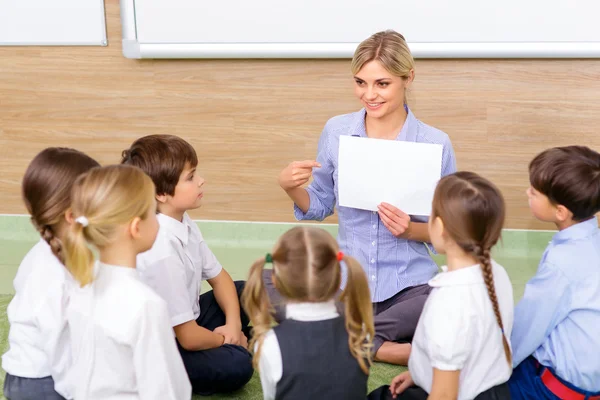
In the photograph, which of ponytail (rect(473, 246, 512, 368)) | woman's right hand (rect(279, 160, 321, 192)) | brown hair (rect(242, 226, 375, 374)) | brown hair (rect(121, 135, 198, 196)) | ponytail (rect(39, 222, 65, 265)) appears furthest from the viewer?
woman's right hand (rect(279, 160, 321, 192))

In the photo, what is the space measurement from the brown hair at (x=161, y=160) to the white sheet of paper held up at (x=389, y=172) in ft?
1.53

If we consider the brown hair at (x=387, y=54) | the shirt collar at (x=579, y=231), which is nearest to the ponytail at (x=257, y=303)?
the shirt collar at (x=579, y=231)

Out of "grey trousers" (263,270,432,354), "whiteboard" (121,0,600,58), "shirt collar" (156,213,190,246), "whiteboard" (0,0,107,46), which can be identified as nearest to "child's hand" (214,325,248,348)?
"grey trousers" (263,270,432,354)

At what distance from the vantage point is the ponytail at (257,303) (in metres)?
1.42

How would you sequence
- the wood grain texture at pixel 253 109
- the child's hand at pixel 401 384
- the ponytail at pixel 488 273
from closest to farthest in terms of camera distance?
the ponytail at pixel 488 273, the child's hand at pixel 401 384, the wood grain texture at pixel 253 109

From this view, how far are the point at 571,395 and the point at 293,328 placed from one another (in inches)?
26.3

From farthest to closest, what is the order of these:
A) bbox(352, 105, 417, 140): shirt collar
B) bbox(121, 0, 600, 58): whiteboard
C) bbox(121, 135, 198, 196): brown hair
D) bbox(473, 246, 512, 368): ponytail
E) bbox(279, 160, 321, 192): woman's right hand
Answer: bbox(121, 0, 600, 58): whiteboard < bbox(352, 105, 417, 140): shirt collar < bbox(279, 160, 321, 192): woman's right hand < bbox(121, 135, 198, 196): brown hair < bbox(473, 246, 512, 368): ponytail

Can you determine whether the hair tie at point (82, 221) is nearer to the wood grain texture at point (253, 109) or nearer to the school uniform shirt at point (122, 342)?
the school uniform shirt at point (122, 342)

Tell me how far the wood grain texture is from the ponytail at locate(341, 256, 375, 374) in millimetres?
1434

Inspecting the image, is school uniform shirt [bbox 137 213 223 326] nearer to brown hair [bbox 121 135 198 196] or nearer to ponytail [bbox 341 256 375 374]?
brown hair [bbox 121 135 198 196]

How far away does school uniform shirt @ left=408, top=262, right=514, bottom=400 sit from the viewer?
1.44 m

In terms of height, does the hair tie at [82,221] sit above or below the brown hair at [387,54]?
below

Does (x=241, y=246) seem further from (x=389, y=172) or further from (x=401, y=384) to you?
(x=401, y=384)

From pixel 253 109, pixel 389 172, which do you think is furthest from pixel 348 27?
pixel 389 172
